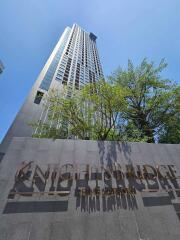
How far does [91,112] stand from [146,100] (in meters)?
7.88

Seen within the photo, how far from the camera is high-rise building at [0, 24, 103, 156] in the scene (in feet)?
83.9

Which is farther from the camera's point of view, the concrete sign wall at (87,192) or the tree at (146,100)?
the tree at (146,100)

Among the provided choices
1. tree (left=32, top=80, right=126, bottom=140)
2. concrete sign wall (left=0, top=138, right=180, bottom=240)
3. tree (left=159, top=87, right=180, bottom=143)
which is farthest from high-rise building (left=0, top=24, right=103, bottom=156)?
concrete sign wall (left=0, top=138, right=180, bottom=240)

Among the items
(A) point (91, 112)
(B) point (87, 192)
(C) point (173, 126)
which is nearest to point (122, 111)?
(A) point (91, 112)

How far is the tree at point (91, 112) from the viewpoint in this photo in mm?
13664

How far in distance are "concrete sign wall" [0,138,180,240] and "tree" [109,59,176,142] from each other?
721cm

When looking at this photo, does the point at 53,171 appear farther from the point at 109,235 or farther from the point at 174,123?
the point at 174,123

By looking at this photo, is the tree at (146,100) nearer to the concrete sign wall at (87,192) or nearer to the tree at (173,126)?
the tree at (173,126)

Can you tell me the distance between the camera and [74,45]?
78.9 meters

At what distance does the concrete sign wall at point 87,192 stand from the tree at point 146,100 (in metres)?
7.21

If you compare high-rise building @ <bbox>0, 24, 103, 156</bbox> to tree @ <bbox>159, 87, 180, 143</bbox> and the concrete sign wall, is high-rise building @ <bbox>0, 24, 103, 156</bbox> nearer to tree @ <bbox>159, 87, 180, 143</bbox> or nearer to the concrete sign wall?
tree @ <bbox>159, 87, 180, 143</bbox>

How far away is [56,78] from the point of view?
4544cm

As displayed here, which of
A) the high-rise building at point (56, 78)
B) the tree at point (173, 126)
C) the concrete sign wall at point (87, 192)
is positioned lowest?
the concrete sign wall at point (87, 192)

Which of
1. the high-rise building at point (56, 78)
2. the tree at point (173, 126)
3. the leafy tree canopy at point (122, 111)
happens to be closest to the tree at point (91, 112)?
the leafy tree canopy at point (122, 111)
